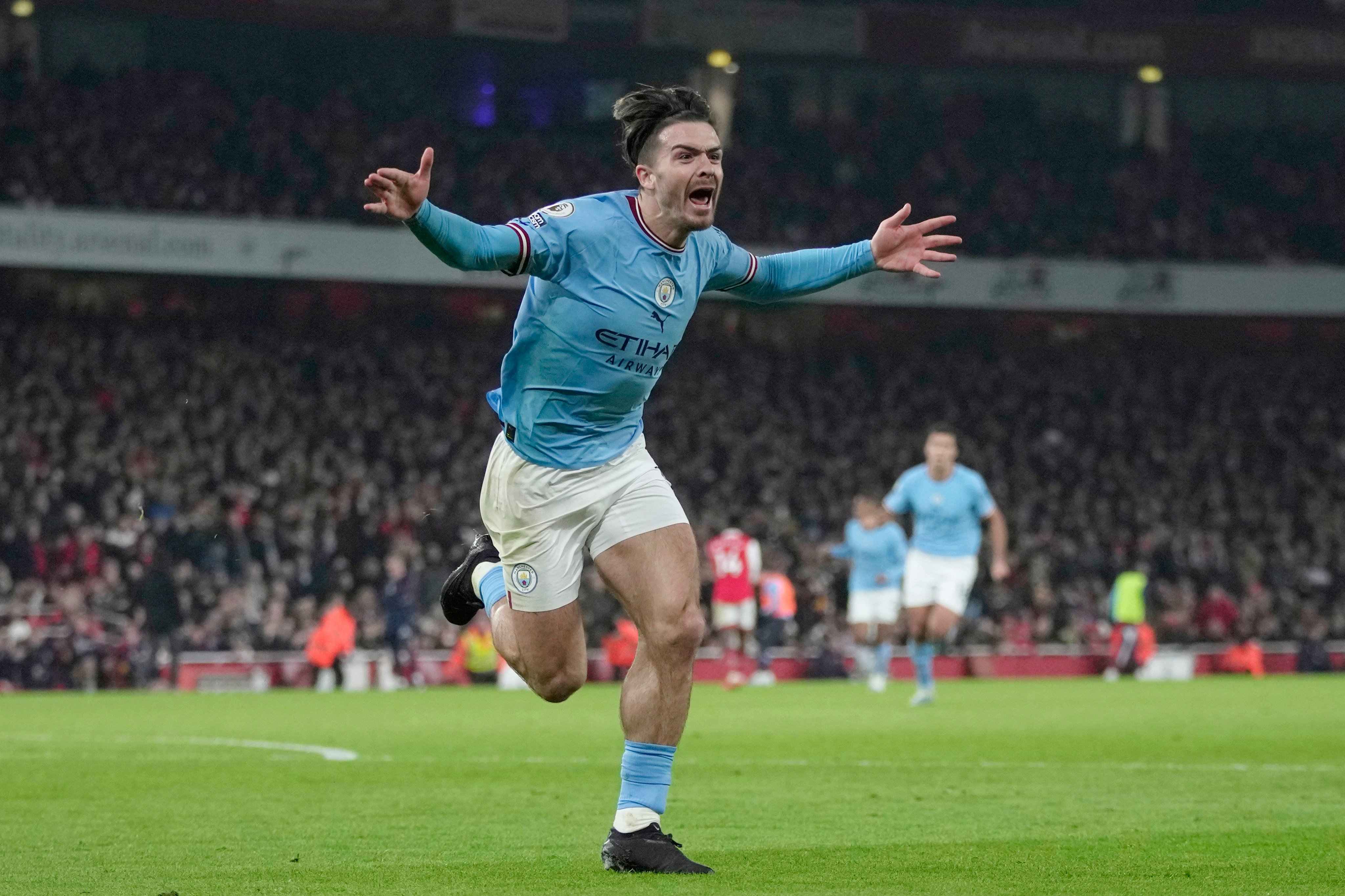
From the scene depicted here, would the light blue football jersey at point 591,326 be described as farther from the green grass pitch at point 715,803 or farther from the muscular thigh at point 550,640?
the green grass pitch at point 715,803

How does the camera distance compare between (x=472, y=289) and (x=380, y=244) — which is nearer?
(x=380, y=244)

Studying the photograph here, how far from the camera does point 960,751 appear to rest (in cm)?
1126

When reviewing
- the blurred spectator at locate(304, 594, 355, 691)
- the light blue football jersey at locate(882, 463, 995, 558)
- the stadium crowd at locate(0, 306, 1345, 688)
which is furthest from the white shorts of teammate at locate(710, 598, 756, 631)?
the light blue football jersey at locate(882, 463, 995, 558)

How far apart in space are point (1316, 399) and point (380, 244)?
1888cm

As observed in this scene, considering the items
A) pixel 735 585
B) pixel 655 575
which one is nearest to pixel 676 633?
pixel 655 575

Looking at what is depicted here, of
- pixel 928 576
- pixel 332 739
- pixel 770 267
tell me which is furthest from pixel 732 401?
pixel 770 267

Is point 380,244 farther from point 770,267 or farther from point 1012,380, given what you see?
point 770,267

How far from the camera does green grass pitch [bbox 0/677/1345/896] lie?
568 centimetres

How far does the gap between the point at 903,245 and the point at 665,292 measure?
0.99m

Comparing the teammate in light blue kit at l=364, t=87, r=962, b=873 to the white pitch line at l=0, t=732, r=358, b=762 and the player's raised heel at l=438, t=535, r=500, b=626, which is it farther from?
the white pitch line at l=0, t=732, r=358, b=762

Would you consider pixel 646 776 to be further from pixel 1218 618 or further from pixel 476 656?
pixel 1218 618

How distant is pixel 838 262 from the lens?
22.0ft

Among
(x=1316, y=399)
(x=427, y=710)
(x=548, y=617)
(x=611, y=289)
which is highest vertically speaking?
(x=1316, y=399)

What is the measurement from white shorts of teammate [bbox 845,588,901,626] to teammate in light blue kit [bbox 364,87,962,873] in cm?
1529
